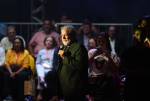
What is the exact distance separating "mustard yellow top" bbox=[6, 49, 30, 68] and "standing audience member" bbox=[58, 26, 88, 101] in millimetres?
4086

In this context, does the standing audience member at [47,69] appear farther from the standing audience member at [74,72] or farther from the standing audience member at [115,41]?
the standing audience member at [74,72]

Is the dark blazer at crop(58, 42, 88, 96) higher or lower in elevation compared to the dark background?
lower

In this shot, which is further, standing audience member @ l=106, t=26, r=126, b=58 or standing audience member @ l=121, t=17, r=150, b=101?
standing audience member @ l=106, t=26, r=126, b=58

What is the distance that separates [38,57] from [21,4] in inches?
136

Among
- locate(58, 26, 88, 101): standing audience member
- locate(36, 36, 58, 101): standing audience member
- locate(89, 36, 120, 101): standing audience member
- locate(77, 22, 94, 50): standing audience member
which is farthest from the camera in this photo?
locate(77, 22, 94, 50): standing audience member

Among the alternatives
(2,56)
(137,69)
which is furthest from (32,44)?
(137,69)

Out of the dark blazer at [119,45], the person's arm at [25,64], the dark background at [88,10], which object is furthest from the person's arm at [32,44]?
the dark background at [88,10]

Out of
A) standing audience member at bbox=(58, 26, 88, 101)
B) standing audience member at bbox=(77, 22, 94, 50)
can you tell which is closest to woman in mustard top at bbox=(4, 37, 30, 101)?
standing audience member at bbox=(77, 22, 94, 50)

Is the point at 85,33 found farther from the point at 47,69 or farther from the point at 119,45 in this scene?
the point at 47,69

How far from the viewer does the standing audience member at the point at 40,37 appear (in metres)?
15.7

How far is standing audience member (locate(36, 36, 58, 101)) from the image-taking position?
14.3 meters

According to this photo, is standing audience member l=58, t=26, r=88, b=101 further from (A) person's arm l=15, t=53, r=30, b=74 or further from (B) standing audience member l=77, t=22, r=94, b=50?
(B) standing audience member l=77, t=22, r=94, b=50

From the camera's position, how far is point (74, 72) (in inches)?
420

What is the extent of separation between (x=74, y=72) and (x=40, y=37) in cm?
519
